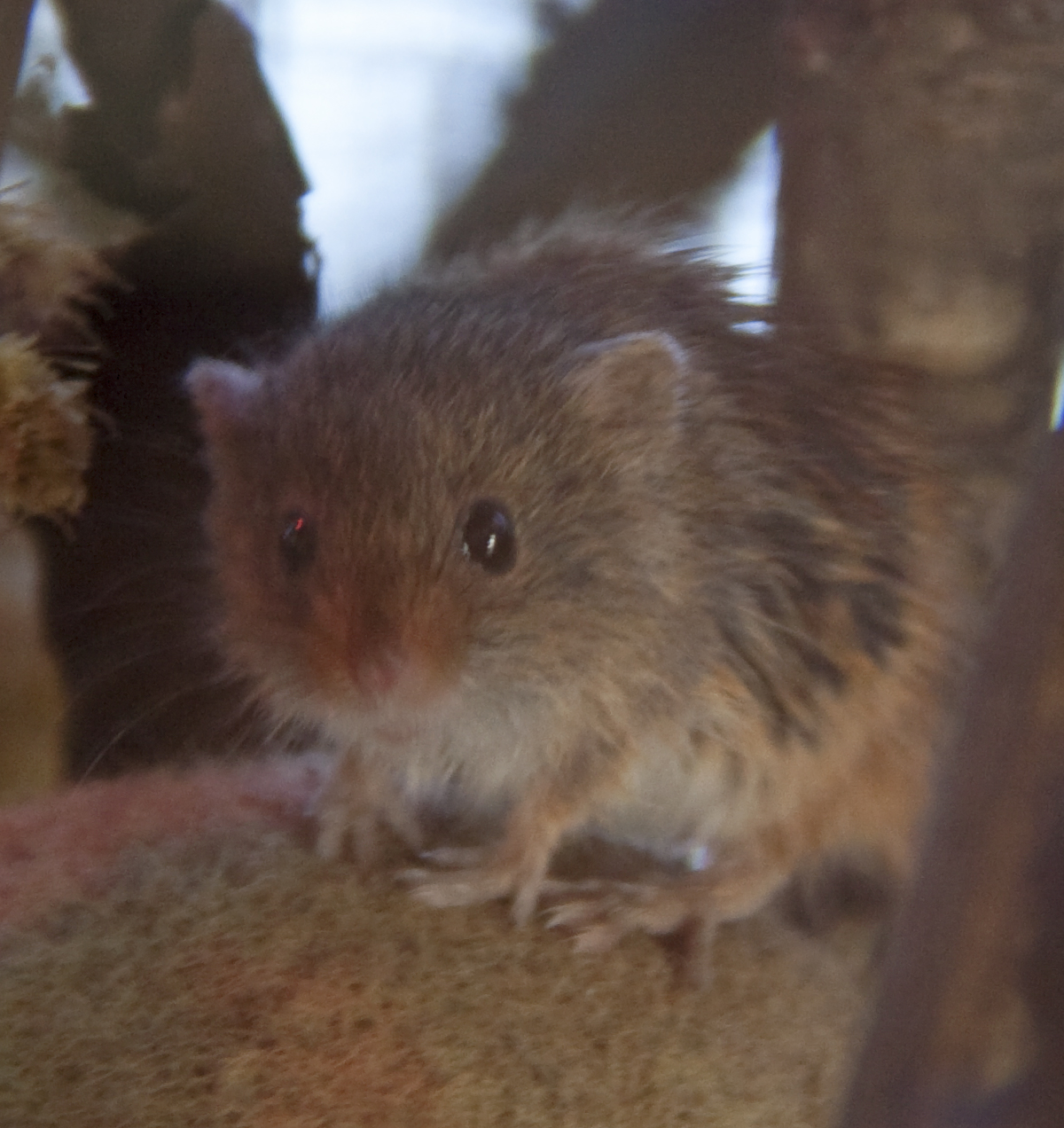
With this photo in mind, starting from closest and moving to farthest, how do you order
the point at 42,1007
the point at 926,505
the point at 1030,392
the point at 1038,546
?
the point at 1038,546
the point at 42,1007
the point at 1030,392
the point at 926,505

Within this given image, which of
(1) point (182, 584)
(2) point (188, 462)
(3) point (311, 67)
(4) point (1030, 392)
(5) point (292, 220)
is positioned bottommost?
(1) point (182, 584)

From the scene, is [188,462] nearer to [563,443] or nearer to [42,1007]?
[563,443]

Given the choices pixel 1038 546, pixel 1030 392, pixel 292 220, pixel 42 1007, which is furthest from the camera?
pixel 292 220

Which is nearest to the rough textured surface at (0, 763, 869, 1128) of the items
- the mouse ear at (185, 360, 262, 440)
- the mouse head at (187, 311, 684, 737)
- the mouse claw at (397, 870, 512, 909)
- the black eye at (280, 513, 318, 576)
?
the mouse claw at (397, 870, 512, 909)

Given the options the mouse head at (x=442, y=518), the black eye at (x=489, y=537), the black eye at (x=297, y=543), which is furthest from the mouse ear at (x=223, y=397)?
the black eye at (x=489, y=537)

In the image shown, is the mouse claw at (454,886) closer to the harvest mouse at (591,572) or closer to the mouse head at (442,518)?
the harvest mouse at (591,572)

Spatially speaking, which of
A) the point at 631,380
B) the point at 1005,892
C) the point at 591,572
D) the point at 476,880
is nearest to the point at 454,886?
the point at 476,880

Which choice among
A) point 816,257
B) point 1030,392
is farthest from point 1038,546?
point 816,257

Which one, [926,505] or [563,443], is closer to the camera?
[563,443]
